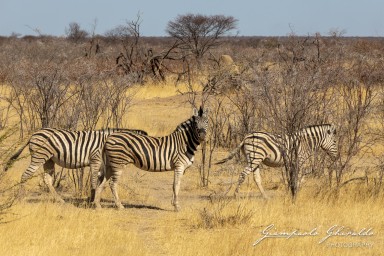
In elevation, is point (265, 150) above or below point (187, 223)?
above

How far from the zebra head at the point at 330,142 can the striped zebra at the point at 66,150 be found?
9.50 ft

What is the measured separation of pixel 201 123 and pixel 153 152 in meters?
0.73

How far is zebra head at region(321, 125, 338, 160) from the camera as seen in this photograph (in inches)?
464

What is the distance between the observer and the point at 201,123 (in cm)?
1021

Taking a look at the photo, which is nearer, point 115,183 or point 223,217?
point 223,217

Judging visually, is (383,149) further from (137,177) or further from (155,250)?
(155,250)

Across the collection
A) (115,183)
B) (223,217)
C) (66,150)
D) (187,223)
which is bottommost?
(187,223)

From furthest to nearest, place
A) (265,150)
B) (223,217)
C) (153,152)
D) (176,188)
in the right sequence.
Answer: (265,150), (153,152), (176,188), (223,217)

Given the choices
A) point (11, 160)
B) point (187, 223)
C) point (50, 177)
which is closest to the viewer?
point (11, 160)

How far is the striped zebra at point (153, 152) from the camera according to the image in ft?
33.1

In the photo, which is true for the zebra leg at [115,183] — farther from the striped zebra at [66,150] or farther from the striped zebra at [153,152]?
the striped zebra at [66,150]

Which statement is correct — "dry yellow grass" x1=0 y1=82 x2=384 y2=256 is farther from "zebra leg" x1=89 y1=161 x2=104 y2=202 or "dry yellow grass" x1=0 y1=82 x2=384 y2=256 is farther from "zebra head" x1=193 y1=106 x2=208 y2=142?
"zebra head" x1=193 y1=106 x2=208 y2=142

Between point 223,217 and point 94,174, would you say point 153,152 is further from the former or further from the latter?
point 223,217
